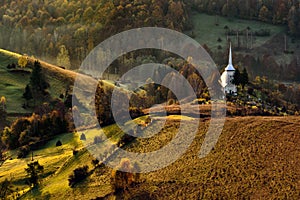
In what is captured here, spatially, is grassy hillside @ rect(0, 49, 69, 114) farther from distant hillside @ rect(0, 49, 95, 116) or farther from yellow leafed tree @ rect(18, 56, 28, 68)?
yellow leafed tree @ rect(18, 56, 28, 68)

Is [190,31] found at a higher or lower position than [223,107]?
higher

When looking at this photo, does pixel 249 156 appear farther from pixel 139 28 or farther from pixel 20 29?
pixel 20 29

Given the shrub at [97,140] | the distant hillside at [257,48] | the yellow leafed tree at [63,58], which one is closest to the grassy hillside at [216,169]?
the shrub at [97,140]

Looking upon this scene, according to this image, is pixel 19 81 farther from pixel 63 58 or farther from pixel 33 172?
pixel 33 172

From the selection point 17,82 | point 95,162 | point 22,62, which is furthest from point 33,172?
point 22,62

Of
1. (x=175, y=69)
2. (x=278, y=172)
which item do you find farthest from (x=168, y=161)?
(x=175, y=69)

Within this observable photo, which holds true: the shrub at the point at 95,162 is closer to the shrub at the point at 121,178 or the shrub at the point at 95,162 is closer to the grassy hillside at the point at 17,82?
the shrub at the point at 121,178

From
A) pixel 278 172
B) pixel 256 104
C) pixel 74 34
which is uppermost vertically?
pixel 74 34
